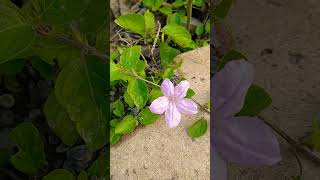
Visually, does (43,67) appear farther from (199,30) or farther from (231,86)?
(199,30)

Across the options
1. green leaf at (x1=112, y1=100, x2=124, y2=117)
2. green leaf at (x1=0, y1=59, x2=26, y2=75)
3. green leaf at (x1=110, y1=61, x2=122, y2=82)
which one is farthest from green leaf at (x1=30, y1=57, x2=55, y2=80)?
green leaf at (x1=112, y1=100, x2=124, y2=117)

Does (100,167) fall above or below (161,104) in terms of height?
below

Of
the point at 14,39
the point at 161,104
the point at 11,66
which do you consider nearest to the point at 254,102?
the point at 161,104

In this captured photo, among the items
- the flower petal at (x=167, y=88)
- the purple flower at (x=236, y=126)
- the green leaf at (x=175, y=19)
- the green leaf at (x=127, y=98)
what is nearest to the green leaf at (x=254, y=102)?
the purple flower at (x=236, y=126)

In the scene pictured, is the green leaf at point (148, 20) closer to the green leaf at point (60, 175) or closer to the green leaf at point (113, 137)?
the green leaf at point (113, 137)

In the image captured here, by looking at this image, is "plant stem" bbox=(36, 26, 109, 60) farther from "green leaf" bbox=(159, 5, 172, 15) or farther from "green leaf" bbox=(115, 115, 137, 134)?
"green leaf" bbox=(159, 5, 172, 15)
